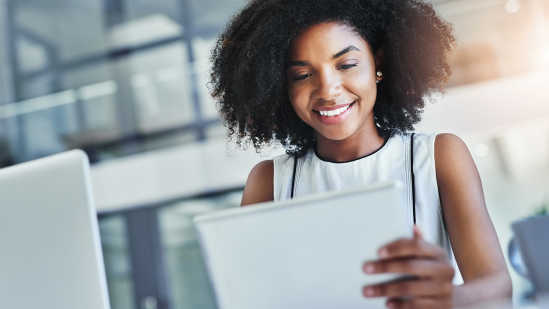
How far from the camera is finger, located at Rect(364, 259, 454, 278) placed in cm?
64

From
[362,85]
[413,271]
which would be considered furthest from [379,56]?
[413,271]

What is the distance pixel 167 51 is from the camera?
4.94 m

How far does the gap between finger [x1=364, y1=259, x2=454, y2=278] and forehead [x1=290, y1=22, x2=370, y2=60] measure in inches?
Answer: 18.8

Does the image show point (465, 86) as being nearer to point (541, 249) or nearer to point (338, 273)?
point (541, 249)

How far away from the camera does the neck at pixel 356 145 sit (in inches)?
45.3

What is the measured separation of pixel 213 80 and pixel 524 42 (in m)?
3.25

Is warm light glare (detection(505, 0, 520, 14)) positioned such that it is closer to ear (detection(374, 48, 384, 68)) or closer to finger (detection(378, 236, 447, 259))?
ear (detection(374, 48, 384, 68))

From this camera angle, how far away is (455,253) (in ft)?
3.23

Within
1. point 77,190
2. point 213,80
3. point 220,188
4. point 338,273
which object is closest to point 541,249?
point 338,273

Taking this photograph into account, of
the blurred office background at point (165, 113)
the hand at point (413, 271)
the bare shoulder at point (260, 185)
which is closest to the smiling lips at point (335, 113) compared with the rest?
the bare shoulder at point (260, 185)

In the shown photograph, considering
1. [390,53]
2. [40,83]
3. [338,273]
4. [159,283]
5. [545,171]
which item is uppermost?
[40,83]

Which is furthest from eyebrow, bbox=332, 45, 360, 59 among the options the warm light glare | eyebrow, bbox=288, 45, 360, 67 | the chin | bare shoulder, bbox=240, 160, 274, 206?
the warm light glare

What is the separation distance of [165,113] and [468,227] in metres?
4.02

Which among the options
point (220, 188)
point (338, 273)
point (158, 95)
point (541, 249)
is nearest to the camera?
point (338, 273)
